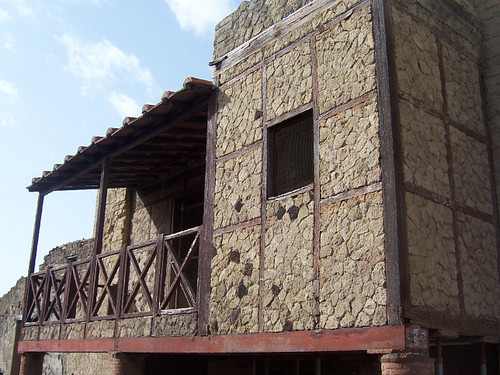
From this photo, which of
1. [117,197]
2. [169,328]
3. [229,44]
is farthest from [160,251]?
[117,197]

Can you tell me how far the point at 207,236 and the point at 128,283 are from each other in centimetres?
372

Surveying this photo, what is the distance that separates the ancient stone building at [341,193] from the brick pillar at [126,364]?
21 mm

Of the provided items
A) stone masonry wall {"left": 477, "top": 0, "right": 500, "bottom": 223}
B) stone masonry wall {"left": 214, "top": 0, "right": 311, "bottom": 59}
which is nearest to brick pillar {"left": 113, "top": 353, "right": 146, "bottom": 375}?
stone masonry wall {"left": 214, "top": 0, "right": 311, "bottom": 59}

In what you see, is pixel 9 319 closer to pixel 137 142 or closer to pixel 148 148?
pixel 148 148

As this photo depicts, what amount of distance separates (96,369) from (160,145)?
557cm

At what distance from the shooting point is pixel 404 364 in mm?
5215

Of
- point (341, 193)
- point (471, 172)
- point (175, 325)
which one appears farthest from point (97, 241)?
point (471, 172)

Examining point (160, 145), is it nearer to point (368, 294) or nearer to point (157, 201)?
point (157, 201)

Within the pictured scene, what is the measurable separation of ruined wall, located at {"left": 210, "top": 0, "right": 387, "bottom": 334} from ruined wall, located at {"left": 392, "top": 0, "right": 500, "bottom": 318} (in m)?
0.38

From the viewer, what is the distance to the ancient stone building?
5.68 m

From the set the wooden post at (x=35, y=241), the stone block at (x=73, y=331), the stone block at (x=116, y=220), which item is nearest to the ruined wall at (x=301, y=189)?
the stone block at (x=73, y=331)

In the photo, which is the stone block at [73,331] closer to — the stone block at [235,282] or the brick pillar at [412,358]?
the stone block at [235,282]

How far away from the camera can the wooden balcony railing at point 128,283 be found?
8086 millimetres

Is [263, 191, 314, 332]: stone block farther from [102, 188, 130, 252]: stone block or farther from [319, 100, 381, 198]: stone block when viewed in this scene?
[102, 188, 130, 252]: stone block
